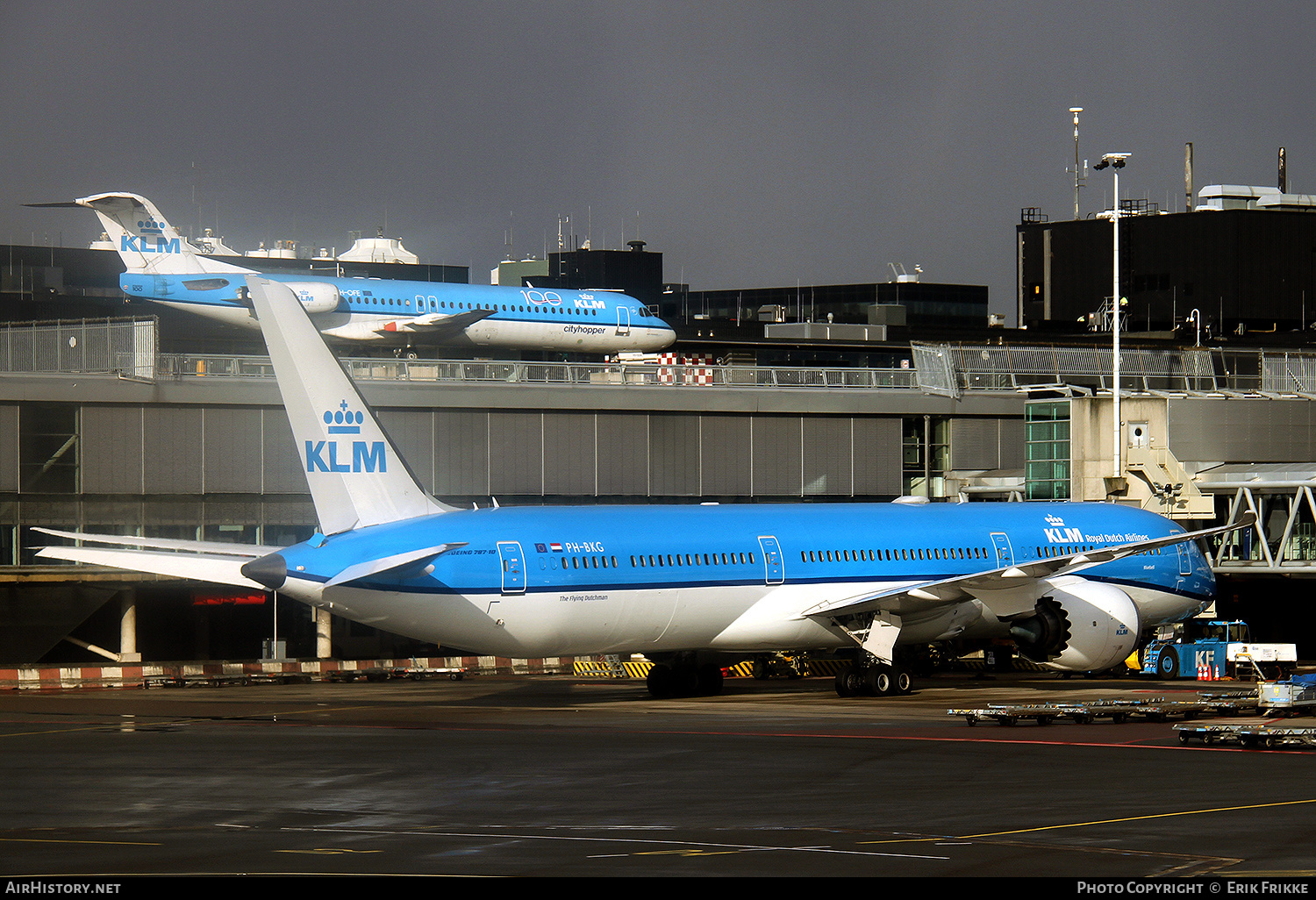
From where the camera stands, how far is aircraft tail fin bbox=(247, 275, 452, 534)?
107 ft

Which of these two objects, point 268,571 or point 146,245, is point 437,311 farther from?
point 268,571

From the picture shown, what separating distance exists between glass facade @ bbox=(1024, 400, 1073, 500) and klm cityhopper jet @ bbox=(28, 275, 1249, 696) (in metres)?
8.51

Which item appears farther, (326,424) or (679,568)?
(679,568)

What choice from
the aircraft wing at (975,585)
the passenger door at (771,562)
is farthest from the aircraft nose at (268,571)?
the aircraft wing at (975,585)

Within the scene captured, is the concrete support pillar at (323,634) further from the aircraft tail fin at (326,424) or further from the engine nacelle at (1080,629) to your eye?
the engine nacelle at (1080,629)

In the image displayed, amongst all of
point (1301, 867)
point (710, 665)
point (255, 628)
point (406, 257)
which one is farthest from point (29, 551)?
point (406, 257)

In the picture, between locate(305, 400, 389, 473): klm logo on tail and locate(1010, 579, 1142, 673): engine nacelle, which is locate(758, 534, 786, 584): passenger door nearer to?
locate(1010, 579, 1142, 673): engine nacelle

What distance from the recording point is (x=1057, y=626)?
39938 millimetres

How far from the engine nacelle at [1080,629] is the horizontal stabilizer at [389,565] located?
51.3 ft

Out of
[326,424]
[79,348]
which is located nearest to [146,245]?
[79,348]

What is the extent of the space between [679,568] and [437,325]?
3429 cm

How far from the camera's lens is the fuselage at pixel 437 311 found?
65.5 m

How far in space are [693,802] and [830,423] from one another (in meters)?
43.1

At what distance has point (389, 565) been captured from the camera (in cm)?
3145
